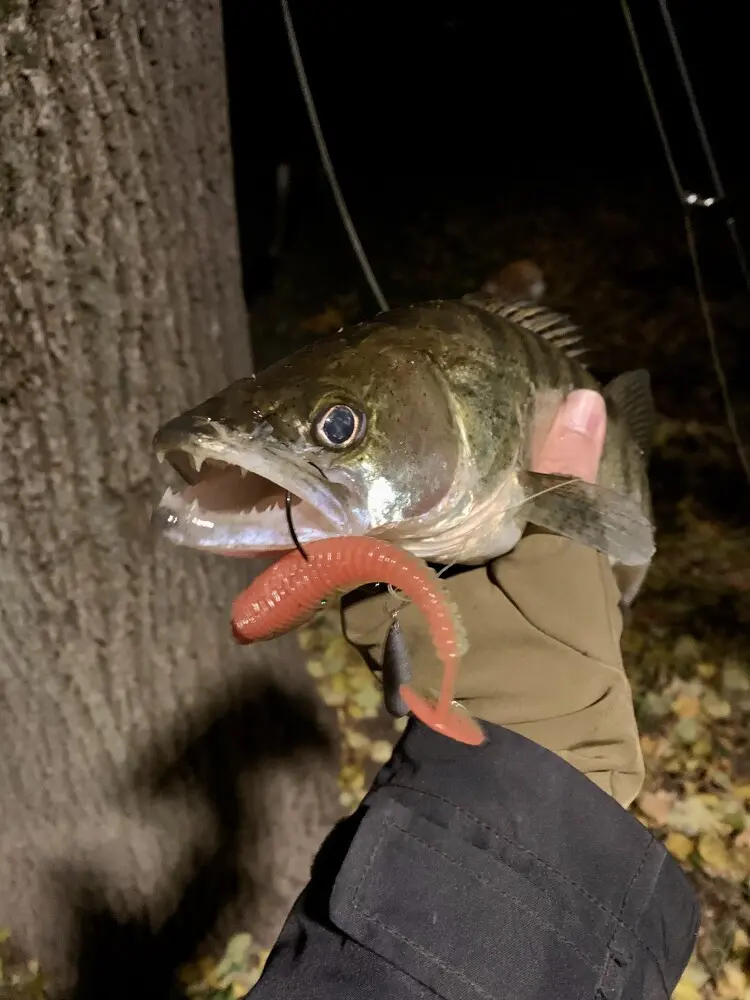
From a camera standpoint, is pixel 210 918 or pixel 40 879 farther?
pixel 210 918

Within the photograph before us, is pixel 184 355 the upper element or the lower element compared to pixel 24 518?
upper

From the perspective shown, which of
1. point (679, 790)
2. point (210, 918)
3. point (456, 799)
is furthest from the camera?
point (679, 790)

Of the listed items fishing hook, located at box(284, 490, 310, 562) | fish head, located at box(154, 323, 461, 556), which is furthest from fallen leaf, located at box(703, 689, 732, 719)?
fishing hook, located at box(284, 490, 310, 562)

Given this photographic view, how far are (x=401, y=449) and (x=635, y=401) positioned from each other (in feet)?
3.92

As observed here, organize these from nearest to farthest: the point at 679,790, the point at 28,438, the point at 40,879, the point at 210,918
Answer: the point at 28,438 < the point at 40,879 < the point at 210,918 < the point at 679,790

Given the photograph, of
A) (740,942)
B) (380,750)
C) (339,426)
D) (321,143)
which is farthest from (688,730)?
(321,143)

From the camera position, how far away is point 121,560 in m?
2.08

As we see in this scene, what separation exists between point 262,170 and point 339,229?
1.13 metres

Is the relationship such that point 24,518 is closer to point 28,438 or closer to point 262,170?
point 28,438

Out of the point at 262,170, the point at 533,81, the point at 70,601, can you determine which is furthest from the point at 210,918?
the point at 533,81

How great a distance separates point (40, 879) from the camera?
2.62 metres

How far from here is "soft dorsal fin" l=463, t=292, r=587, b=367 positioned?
204cm

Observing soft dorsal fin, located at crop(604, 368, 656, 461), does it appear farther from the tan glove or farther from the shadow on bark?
the shadow on bark

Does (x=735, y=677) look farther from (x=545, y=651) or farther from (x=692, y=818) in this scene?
(x=545, y=651)
